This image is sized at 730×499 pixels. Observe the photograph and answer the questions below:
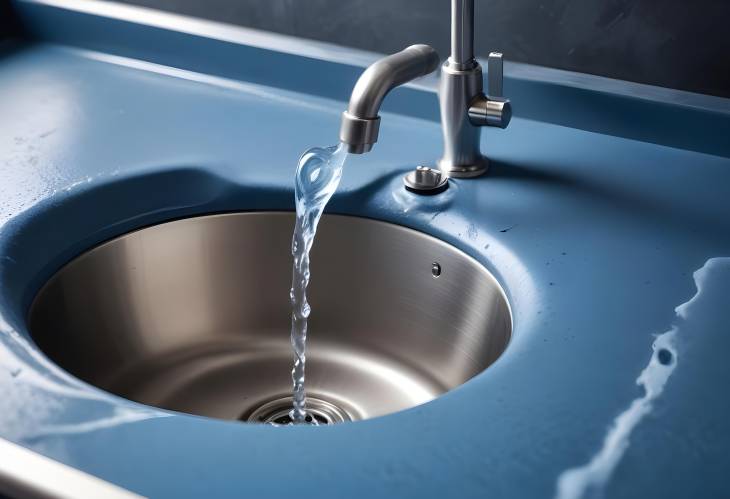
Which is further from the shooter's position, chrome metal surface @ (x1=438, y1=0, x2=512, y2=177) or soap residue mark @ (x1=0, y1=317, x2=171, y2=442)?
chrome metal surface @ (x1=438, y1=0, x2=512, y2=177)

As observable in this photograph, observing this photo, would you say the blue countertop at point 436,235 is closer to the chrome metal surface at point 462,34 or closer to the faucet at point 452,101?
the faucet at point 452,101

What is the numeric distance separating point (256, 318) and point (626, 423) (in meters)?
0.63

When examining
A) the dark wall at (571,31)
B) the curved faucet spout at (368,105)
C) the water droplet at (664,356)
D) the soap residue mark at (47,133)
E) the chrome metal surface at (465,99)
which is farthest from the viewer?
the soap residue mark at (47,133)

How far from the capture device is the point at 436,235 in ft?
4.05

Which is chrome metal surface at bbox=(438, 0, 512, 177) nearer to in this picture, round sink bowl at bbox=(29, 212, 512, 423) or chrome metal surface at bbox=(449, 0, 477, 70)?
chrome metal surface at bbox=(449, 0, 477, 70)

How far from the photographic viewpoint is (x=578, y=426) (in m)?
0.88

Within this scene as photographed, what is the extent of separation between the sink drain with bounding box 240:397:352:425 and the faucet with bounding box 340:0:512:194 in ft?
0.97

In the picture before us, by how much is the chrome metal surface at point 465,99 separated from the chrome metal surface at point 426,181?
0.09 ft

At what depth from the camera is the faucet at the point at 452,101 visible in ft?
3.70

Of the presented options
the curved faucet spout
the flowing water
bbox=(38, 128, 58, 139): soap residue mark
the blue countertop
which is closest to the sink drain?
the flowing water

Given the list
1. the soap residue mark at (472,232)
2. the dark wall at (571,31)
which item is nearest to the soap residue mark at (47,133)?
the dark wall at (571,31)

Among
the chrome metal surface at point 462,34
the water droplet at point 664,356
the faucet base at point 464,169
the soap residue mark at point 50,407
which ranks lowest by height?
the soap residue mark at point 50,407

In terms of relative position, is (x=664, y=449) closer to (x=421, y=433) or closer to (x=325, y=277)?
(x=421, y=433)

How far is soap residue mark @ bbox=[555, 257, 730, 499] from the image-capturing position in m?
0.81
